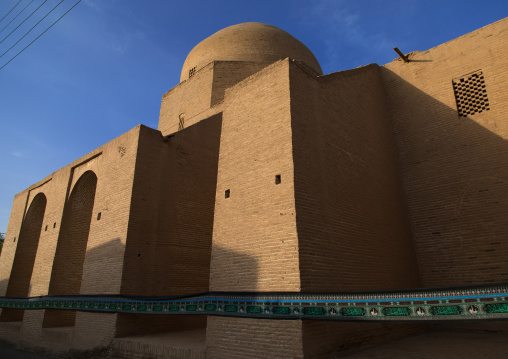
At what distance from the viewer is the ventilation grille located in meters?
5.88

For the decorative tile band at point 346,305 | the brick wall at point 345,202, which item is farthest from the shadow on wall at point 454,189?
the decorative tile band at point 346,305

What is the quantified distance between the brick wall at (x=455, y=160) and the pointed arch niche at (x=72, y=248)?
693cm

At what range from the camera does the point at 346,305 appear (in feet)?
11.0

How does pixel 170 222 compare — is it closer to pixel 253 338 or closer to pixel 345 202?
pixel 253 338

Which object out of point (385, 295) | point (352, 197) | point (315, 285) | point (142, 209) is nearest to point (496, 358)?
point (385, 295)

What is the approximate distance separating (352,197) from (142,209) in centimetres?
359

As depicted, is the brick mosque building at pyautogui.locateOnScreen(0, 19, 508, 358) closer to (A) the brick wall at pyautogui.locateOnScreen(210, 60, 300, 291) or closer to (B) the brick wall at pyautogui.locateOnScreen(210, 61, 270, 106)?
(A) the brick wall at pyautogui.locateOnScreen(210, 60, 300, 291)

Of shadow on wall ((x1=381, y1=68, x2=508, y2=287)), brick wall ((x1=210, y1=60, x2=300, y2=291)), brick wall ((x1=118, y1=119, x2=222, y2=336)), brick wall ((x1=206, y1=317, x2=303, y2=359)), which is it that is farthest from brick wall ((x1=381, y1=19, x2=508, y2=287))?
brick wall ((x1=118, y1=119, x2=222, y2=336))

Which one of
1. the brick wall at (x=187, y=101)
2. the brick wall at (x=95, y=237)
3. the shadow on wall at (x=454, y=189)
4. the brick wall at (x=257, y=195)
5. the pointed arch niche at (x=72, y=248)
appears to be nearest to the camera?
the brick wall at (x=257, y=195)

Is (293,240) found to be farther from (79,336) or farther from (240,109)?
(79,336)

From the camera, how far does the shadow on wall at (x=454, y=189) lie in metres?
5.25

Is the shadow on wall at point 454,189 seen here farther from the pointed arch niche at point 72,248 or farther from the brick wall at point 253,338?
the pointed arch niche at point 72,248

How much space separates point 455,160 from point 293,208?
353 cm

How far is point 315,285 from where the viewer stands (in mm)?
3801
